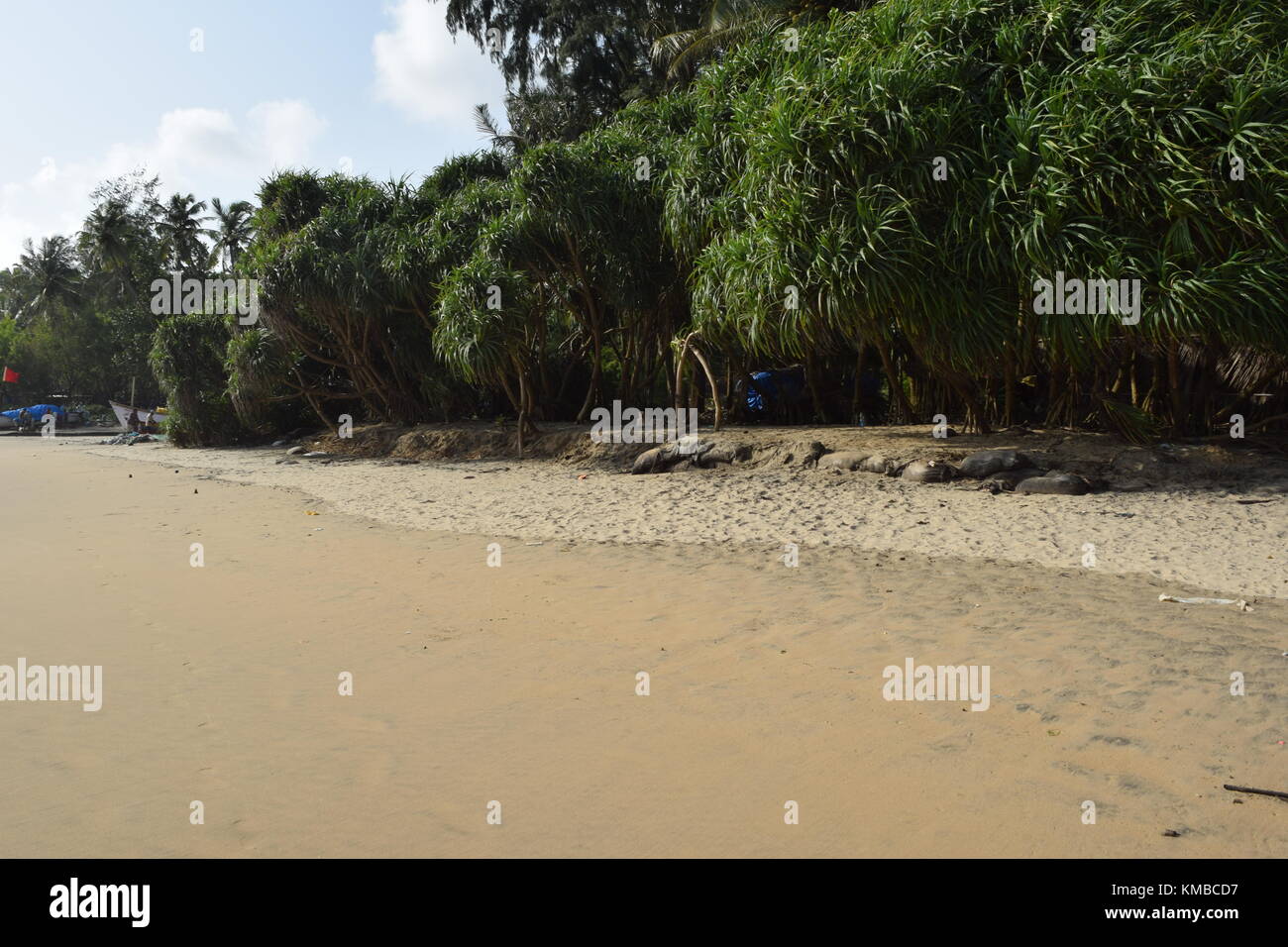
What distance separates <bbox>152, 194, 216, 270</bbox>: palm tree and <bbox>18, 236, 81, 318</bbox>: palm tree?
6967mm

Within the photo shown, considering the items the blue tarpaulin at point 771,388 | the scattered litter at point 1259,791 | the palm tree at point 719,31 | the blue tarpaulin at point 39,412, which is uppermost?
the palm tree at point 719,31

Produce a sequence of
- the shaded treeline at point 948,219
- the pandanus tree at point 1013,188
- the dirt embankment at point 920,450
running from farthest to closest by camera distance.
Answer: the dirt embankment at point 920,450 → the shaded treeline at point 948,219 → the pandanus tree at point 1013,188

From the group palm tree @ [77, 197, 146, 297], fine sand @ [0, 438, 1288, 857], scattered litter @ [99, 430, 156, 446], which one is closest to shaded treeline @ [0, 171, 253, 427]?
palm tree @ [77, 197, 146, 297]

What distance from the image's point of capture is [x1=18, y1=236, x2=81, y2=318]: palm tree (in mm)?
45969

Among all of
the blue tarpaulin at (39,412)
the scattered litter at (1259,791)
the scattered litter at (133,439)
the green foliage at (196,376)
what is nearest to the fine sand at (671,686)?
the scattered litter at (1259,791)

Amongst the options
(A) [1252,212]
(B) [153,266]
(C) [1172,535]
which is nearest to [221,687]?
(C) [1172,535]

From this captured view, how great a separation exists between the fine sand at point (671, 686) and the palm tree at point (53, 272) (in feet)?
144

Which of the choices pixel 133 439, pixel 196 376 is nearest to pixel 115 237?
pixel 133 439

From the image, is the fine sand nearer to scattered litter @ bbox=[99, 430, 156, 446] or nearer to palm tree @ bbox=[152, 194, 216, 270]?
scattered litter @ bbox=[99, 430, 156, 446]

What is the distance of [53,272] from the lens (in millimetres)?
45906

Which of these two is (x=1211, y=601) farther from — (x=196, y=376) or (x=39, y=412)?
(x=39, y=412)

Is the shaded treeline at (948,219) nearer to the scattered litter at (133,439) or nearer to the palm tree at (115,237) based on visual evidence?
the scattered litter at (133,439)

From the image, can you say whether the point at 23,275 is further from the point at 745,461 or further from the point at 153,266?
the point at 745,461

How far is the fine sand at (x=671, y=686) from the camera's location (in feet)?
11.0
